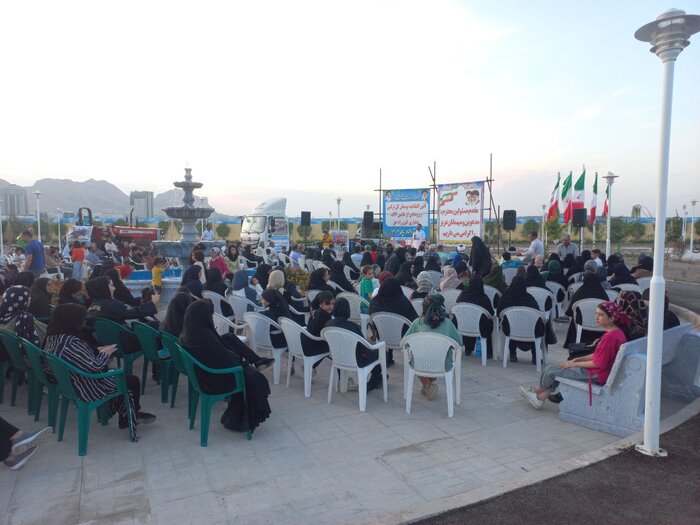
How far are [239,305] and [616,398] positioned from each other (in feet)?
17.2

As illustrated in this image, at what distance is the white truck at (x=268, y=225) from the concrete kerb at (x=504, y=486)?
22126mm

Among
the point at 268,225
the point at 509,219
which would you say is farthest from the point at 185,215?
the point at 268,225

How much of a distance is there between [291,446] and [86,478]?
4.86 feet

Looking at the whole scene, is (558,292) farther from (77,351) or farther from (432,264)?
(77,351)

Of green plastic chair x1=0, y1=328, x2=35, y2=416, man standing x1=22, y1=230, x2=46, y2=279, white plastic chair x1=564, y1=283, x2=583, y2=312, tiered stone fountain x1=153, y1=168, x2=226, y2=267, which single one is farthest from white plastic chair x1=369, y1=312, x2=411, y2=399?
tiered stone fountain x1=153, y1=168, x2=226, y2=267

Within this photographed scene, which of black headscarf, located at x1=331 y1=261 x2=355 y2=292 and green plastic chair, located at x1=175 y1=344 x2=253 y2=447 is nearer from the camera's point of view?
green plastic chair, located at x1=175 y1=344 x2=253 y2=447

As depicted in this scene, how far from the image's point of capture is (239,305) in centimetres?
766

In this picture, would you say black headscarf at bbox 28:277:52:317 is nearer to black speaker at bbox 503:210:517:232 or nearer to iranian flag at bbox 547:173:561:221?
black speaker at bbox 503:210:517:232

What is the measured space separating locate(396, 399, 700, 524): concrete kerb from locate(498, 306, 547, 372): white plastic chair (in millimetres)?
2070

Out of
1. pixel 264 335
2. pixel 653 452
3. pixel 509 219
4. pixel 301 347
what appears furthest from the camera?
pixel 509 219

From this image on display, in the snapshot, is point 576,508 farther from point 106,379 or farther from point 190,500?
point 106,379

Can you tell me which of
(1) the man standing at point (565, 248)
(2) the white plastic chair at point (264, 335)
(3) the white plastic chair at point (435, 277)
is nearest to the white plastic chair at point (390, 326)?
(2) the white plastic chair at point (264, 335)

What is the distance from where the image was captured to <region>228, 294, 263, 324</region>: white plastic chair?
7559 millimetres

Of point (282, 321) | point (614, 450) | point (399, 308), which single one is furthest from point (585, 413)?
point (282, 321)
